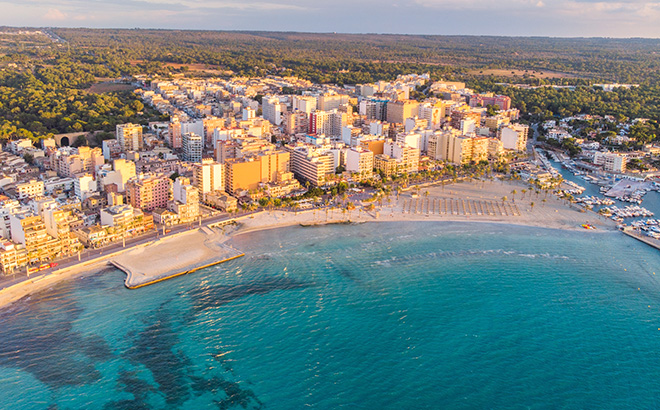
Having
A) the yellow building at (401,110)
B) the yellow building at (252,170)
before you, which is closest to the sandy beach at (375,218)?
the yellow building at (252,170)

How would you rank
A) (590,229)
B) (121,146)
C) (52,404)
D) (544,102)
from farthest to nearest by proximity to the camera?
(544,102) < (121,146) < (590,229) < (52,404)

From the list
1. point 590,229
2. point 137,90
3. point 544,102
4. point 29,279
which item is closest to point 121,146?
point 29,279

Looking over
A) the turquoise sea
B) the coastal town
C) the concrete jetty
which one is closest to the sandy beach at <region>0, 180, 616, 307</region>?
the concrete jetty

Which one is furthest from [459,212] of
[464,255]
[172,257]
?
[172,257]

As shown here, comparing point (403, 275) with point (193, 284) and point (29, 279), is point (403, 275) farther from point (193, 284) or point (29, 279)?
point (29, 279)

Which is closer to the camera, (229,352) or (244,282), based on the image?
(229,352)

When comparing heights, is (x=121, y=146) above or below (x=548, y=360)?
above

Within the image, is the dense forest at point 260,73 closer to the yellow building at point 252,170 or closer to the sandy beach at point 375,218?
the yellow building at point 252,170

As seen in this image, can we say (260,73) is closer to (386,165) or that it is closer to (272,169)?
(386,165)
